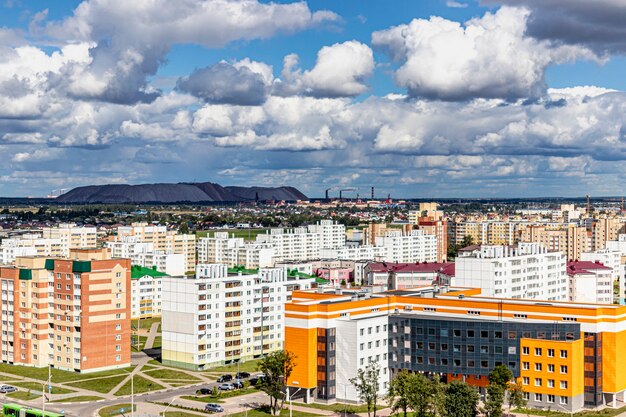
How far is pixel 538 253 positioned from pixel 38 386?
216 ft

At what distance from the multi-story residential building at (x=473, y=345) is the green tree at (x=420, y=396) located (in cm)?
828

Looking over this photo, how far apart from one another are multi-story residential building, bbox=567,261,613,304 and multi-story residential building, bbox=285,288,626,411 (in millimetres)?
48424

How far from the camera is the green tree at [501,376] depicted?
65.7 meters

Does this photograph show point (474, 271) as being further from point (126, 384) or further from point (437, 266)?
point (126, 384)

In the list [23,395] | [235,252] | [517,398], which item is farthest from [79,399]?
[235,252]

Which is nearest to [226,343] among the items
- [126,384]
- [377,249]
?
[126,384]

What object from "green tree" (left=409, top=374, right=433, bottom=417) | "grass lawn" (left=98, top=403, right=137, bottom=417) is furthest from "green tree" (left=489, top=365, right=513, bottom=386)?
A: "grass lawn" (left=98, top=403, right=137, bottom=417)

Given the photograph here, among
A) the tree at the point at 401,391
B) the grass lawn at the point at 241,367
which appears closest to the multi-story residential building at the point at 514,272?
the grass lawn at the point at 241,367

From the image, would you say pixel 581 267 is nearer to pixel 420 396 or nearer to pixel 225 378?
pixel 225 378

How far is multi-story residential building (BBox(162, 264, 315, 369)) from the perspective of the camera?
275 feet

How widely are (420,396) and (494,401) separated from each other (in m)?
5.52

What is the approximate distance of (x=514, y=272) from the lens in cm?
10256

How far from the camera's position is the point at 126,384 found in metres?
77.4

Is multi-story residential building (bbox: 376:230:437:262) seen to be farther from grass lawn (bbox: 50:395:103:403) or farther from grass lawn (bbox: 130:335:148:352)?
grass lawn (bbox: 50:395:103:403)
